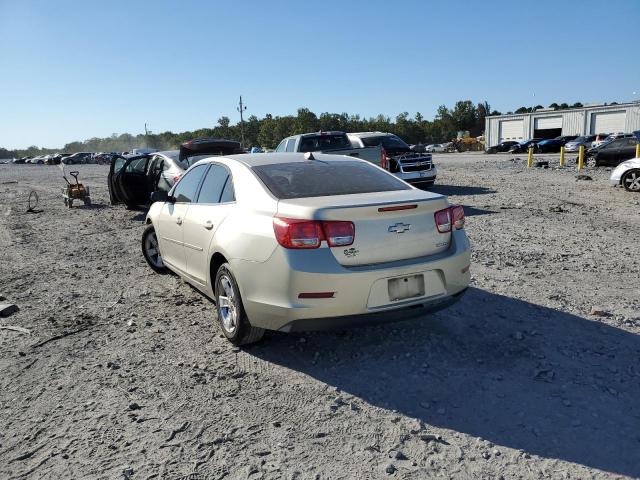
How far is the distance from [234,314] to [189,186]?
6.07 ft

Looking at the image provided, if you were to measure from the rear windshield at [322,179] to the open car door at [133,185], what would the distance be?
25.6 ft

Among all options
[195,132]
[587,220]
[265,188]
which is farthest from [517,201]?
[195,132]

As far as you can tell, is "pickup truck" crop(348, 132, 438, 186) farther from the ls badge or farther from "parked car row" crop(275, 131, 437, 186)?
the ls badge

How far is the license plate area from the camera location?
12.0ft

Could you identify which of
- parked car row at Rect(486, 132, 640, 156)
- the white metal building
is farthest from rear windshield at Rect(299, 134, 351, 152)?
the white metal building

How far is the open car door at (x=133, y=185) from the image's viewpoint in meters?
11.6

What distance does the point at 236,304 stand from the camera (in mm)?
4062

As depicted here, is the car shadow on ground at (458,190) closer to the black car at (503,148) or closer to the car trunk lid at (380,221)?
the car trunk lid at (380,221)

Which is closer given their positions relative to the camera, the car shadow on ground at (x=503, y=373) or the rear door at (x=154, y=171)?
the car shadow on ground at (x=503, y=373)

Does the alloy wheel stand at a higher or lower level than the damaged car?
lower

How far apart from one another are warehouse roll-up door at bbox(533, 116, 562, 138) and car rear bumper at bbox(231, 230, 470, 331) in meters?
62.2

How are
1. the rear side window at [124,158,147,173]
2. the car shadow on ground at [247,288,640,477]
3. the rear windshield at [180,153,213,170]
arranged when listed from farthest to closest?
the rear side window at [124,158,147,173] < the rear windshield at [180,153,213,170] < the car shadow on ground at [247,288,640,477]

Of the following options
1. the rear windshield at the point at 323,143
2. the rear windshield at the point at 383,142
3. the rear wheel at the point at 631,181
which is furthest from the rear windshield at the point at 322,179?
the rear wheel at the point at 631,181

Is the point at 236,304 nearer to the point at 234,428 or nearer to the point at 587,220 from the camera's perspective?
the point at 234,428
